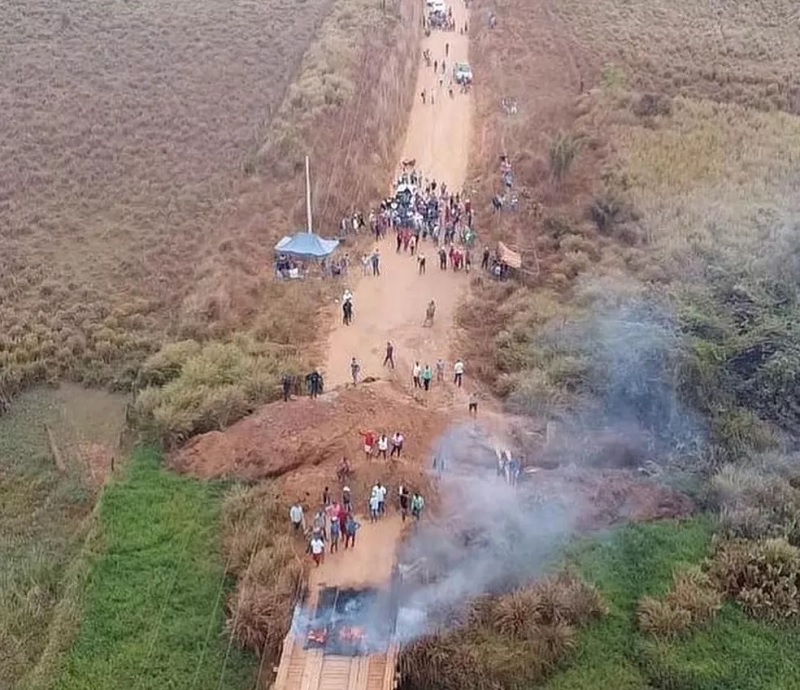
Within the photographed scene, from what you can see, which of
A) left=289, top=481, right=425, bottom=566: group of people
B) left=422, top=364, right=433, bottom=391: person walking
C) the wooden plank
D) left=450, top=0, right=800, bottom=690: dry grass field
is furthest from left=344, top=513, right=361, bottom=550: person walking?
left=422, top=364, right=433, bottom=391: person walking

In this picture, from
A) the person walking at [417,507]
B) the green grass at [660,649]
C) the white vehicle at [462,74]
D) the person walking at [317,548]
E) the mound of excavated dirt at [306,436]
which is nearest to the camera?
the green grass at [660,649]

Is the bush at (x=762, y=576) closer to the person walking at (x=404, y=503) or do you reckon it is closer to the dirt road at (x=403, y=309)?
the person walking at (x=404, y=503)

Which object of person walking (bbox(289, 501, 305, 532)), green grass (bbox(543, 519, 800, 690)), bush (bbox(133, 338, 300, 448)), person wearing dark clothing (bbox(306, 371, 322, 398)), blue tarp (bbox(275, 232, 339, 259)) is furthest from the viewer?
blue tarp (bbox(275, 232, 339, 259))

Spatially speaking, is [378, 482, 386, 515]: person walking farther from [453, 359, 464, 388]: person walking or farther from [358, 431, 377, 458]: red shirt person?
[453, 359, 464, 388]: person walking

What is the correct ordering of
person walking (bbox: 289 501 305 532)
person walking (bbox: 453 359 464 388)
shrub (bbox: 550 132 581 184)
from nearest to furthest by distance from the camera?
1. person walking (bbox: 289 501 305 532)
2. person walking (bbox: 453 359 464 388)
3. shrub (bbox: 550 132 581 184)

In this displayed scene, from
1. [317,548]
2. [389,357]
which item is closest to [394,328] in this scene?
[389,357]

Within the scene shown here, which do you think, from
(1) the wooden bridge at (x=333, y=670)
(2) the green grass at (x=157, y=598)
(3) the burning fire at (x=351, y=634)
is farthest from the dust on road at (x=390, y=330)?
(2) the green grass at (x=157, y=598)
